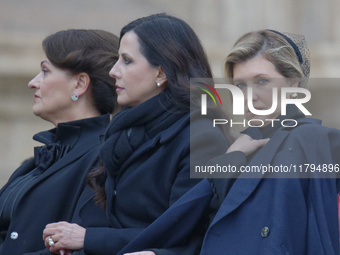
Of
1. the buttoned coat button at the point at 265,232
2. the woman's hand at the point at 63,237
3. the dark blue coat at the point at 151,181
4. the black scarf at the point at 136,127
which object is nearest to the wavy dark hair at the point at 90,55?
the black scarf at the point at 136,127

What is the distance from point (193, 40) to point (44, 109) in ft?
3.44

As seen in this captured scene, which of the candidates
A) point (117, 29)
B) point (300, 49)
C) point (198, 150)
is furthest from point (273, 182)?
point (117, 29)

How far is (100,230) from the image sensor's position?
4.45 meters

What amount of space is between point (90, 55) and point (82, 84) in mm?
160

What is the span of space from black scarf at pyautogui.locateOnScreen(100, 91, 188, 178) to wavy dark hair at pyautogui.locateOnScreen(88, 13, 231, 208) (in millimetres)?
54

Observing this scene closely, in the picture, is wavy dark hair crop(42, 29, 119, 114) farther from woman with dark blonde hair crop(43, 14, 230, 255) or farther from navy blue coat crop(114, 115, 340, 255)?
navy blue coat crop(114, 115, 340, 255)

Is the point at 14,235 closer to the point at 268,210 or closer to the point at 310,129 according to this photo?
the point at 268,210

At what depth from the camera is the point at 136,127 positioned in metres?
4.61

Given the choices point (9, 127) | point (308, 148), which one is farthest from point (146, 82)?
point (9, 127)

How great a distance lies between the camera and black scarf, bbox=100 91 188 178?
4562 millimetres

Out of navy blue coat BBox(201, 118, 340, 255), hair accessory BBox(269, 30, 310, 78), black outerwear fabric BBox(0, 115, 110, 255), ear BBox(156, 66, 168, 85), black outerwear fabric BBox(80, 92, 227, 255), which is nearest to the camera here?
navy blue coat BBox(201, 118, 340, 255)

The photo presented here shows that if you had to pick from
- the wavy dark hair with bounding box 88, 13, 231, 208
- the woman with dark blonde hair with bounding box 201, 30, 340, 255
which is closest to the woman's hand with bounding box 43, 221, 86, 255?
the wavy dark hair with bounding box 88, 13, 231, 208

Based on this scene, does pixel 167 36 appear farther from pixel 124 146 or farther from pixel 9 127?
pixel 9 127

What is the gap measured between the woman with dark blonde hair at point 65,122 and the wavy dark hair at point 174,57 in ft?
1.34
